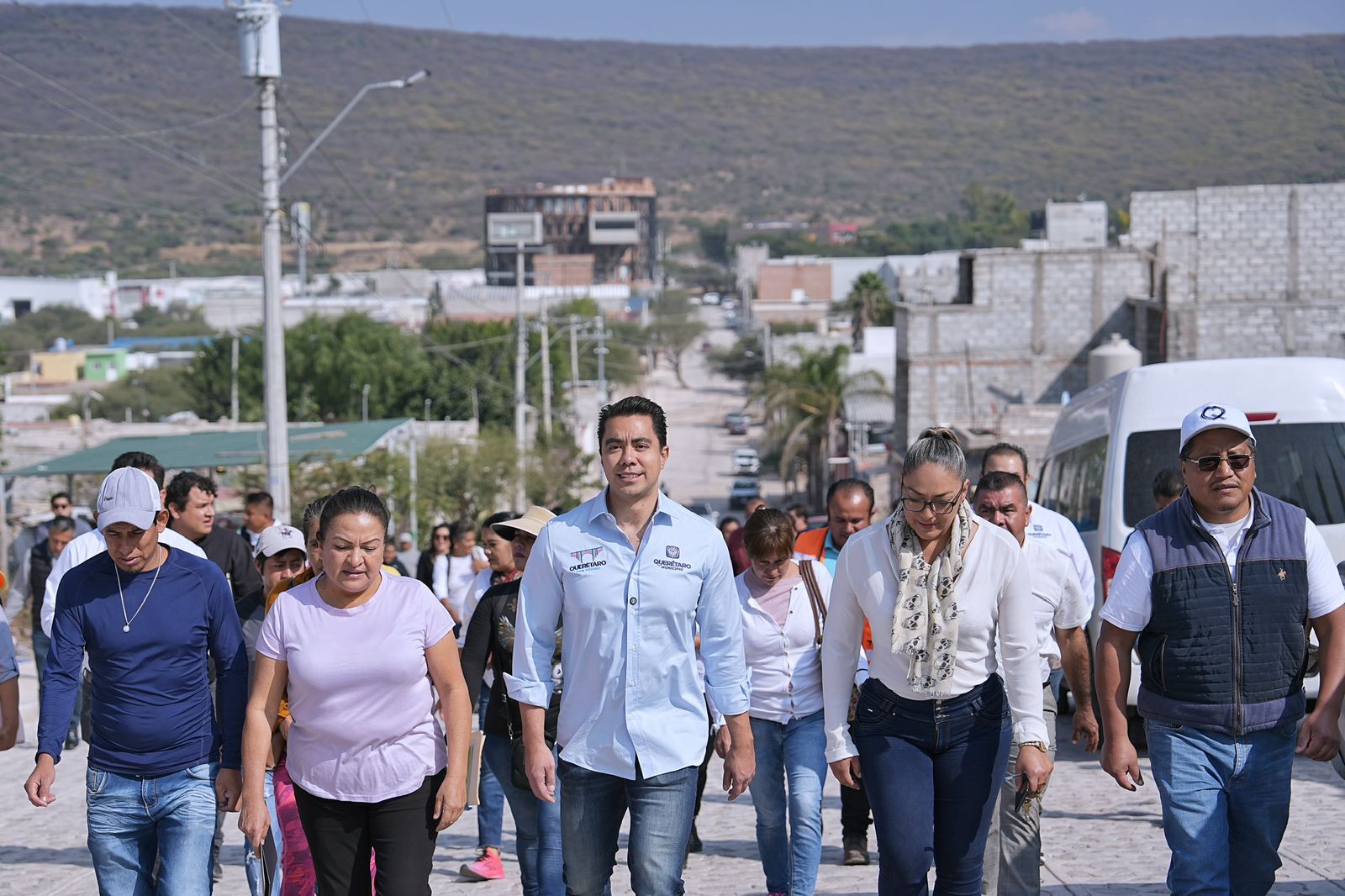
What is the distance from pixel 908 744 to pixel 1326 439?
5.81 meters

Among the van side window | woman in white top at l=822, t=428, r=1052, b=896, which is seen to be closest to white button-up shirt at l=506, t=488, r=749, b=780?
woman in white top at l=822, t=428, r=1052, b=896

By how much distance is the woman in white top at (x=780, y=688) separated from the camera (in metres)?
7.16

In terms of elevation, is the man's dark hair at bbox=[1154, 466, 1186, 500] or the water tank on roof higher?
the water tank on roof

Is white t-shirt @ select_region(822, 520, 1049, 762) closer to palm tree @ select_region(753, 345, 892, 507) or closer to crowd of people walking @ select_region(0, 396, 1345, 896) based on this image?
crowd of people walking @ select_region(0, 396, 1345, 896)

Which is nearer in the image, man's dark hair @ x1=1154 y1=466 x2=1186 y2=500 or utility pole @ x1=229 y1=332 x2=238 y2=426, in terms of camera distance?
man's dark hair @ x1=1154 y1=466 x2=1186 y2=500

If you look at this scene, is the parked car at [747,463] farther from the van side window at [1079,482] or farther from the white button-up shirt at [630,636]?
the white button-up shirt at [630,636]

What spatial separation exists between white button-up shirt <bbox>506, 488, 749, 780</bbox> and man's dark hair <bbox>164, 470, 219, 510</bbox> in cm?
350

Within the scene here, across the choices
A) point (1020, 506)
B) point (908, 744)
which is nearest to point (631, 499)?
point (908, 744)

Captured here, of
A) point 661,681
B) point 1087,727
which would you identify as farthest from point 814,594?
point 661,681

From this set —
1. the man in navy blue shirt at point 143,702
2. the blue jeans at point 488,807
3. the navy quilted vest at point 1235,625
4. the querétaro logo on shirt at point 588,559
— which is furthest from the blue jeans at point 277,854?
the navy quilted vest at point 1235,625

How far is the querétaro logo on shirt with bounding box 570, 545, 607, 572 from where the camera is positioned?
208 inches

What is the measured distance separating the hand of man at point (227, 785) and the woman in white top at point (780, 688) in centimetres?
233

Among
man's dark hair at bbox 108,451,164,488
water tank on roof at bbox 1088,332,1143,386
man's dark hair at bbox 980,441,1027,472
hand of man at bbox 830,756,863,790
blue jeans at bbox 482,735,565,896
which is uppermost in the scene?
water tank on roof at bbox 1088,332,1143,386

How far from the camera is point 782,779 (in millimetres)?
7316
